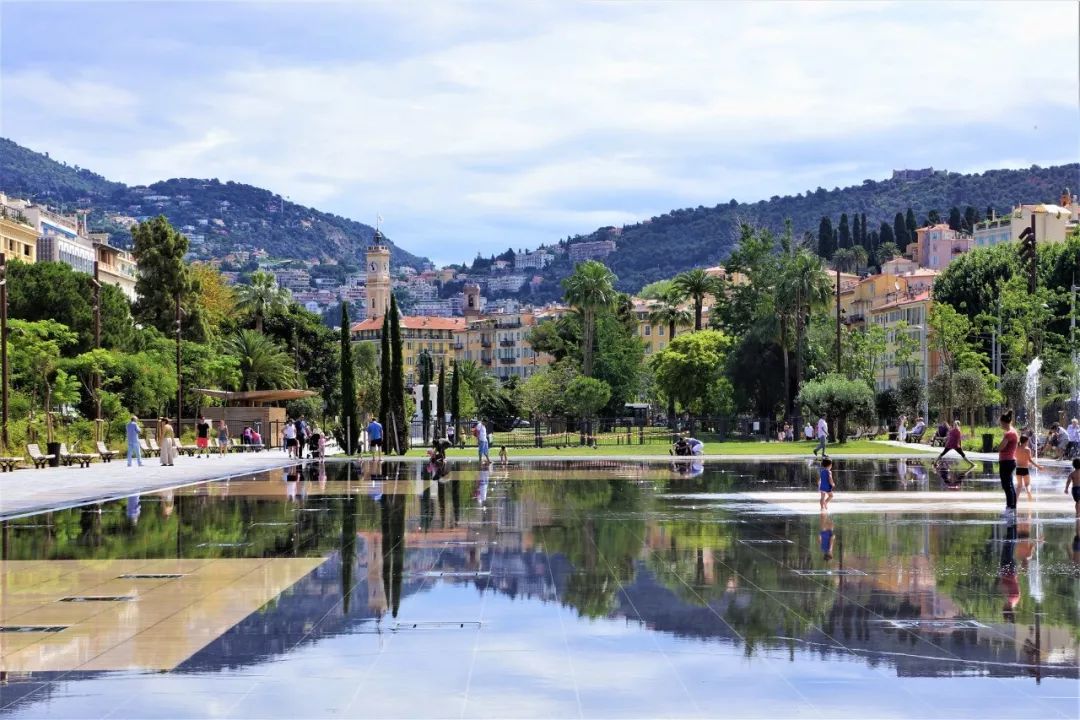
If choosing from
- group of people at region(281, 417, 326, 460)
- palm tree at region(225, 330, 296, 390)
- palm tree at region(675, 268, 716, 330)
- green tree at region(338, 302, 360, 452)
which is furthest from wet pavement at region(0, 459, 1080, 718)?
palm tree at region(675, 268, 716, 330)

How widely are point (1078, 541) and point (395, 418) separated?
39075mm

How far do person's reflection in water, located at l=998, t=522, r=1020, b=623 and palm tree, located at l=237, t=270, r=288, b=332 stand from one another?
83.4m

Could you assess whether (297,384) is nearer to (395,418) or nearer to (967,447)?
(395,418)

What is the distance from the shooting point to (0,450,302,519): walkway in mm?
26875

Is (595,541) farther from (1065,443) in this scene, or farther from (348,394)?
(348,394)

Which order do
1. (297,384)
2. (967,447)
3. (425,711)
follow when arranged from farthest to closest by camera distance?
(297,384) < (967,447) < (425,711)

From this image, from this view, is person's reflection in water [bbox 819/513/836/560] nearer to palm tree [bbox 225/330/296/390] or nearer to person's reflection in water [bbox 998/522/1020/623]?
person's reflection in water [bbox 998/522/1020/623]

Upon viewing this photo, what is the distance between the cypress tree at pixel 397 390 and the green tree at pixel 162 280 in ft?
98.3

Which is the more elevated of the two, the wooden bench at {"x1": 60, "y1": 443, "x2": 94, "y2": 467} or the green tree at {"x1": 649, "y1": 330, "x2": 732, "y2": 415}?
the green tree at {"x1": 649, "y1": 330, "x2": 732, "y2": 415}

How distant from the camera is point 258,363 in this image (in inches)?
3324

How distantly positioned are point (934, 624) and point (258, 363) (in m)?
76.2

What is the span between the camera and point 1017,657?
1002 centimetres

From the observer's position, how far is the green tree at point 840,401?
62.1 m

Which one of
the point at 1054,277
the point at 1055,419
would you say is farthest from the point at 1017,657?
the point at 1054,277
